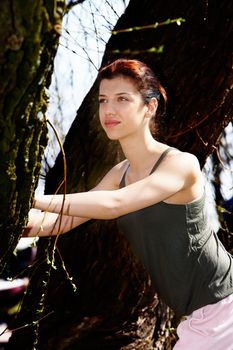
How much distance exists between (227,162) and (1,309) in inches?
85.5

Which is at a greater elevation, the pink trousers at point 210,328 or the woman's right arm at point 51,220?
the woman's right arm at point 51,220

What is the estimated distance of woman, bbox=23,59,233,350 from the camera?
2352 millimetres

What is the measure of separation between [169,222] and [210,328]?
1.23 feet

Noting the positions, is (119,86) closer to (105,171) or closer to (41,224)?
(41,224)

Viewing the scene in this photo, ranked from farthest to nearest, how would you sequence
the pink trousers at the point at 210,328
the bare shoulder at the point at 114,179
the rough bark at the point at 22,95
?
the bare shoulder at the point at 114,179
the pink trousers at the point at 210,328
the rough bark at the point at 22,95

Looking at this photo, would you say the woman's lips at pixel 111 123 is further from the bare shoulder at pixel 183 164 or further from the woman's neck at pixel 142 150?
the bare shoulder at pixel 183 164

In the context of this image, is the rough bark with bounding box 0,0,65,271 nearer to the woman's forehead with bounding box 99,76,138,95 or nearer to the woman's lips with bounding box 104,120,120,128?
the woman's lips with bounding box 104,120,120,128

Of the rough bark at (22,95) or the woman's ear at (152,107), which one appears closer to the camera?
the rough bark at (22,95)

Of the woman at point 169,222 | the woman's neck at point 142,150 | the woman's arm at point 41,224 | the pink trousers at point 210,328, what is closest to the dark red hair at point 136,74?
the woman at point 169,222

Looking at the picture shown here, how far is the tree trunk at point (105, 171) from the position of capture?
3.14 m

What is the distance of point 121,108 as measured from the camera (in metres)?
2.45

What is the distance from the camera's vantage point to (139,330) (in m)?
3.35

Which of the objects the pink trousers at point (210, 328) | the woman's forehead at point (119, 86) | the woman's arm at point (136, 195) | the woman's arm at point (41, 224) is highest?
the woman's forehead at point (119, 86)

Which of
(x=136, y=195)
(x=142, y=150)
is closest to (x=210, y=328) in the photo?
(x=136, y=195)
